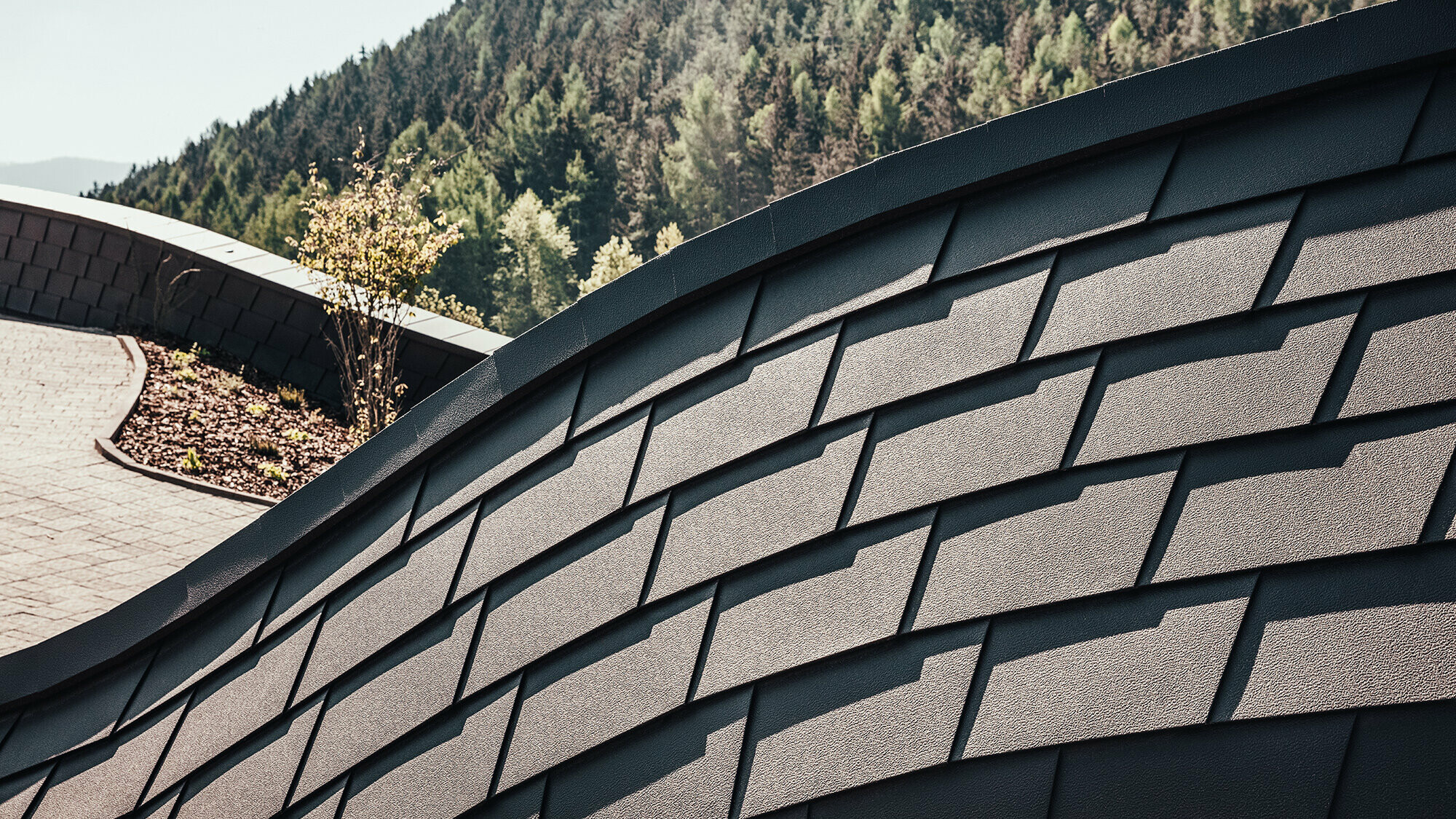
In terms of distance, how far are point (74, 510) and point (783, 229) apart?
22.9ft

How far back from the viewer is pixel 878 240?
2359 mm

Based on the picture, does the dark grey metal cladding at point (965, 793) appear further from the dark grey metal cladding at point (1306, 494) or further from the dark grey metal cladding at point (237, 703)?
the dark grey metal cladding at point (237, 703)

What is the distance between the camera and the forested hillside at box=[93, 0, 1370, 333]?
6712 centimetres

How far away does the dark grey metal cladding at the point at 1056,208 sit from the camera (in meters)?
2.16

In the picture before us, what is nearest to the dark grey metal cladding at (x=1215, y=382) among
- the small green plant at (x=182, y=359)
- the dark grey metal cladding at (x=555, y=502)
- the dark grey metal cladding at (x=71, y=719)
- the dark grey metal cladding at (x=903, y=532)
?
the dark grey metal cladding at (x=903, y=532)

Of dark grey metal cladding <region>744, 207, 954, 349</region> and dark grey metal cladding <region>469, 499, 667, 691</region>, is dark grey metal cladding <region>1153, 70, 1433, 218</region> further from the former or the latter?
dark grey metal cladding <region>469, 499, 667, 691</region>

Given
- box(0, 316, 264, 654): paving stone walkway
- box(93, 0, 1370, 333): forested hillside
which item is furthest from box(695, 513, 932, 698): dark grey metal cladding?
box(93, 0, 1370, 333): forested hillside

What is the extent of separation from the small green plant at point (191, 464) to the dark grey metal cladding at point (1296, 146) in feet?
26.6

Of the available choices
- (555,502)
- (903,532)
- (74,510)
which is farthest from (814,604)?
(74,510)

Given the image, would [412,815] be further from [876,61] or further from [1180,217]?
Result: [876,61]

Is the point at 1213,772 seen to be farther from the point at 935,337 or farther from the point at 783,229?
the point at 783,229

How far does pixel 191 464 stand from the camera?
805cm

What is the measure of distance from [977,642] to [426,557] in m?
1.44

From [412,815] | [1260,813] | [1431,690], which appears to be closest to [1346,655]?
[1431,690]
